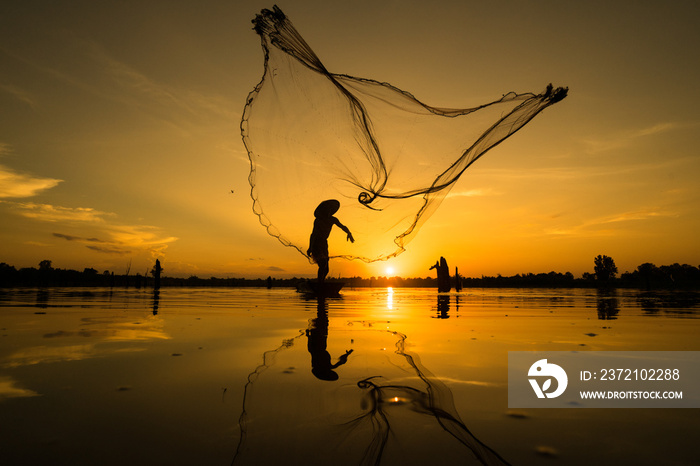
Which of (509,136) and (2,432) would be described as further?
(509,136)

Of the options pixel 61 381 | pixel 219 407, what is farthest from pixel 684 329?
pixel 61 381

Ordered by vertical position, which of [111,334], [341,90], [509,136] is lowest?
[111,334]

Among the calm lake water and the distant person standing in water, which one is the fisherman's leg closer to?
the distant person standing in water

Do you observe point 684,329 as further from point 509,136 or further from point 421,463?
point 421,463

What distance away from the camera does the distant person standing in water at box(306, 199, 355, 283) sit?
17.4m

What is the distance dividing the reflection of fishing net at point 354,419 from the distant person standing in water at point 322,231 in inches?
497

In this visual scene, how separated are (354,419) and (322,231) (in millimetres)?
15781

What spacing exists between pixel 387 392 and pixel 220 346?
11.3ft

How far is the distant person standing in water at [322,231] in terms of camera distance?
17375 millimetres

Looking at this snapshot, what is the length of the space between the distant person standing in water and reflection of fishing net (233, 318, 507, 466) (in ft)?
41.4

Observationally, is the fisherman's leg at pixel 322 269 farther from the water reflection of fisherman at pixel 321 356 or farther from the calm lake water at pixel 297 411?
the calm lake water at pixel 297 411

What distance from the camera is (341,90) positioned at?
448 inches

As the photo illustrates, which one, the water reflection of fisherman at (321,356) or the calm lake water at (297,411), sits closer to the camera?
the calm lake water at (297,411)

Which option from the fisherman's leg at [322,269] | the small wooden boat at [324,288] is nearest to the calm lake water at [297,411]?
the fisherman's leg at [322,269]
